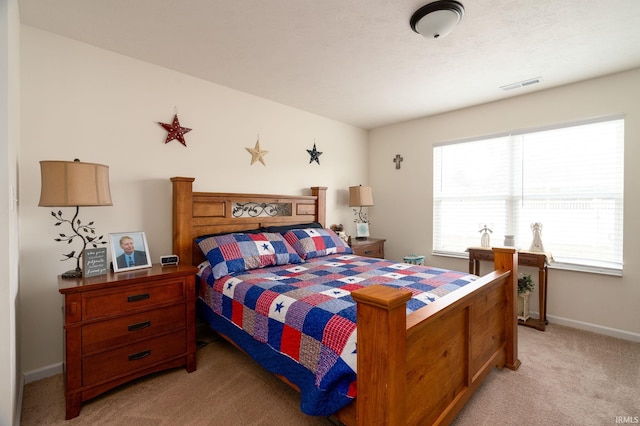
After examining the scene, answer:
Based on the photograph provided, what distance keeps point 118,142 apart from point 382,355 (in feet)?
8.31

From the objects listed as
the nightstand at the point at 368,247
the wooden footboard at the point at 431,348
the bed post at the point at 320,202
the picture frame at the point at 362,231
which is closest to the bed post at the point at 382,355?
the wooden footboard at the point at 431,348

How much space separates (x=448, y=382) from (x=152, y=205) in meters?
2.57

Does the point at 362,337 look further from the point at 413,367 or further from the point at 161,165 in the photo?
the point at 161,165

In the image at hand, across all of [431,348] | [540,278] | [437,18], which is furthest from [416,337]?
[540,278]

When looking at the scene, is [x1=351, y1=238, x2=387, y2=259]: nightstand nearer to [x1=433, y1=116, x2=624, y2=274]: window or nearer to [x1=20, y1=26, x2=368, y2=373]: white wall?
[x1=433, y1=116, x2=624, y2=274]: window

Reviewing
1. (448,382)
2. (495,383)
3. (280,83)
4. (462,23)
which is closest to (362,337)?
(448,382)

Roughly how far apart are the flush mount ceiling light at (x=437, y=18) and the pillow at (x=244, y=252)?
2013mm

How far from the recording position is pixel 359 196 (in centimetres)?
411

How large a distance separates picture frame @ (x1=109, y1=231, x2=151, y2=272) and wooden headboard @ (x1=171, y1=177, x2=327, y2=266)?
0.34 meters

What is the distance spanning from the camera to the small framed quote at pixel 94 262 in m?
1.95

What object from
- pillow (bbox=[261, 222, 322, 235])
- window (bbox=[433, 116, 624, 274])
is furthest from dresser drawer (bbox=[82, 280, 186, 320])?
window (bbox=[433, 116, 624, 274])

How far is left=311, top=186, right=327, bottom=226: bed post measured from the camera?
3.84 m

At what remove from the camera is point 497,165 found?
3576 mm

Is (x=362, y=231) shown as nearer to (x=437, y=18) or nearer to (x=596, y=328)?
(x=596, y=328)
